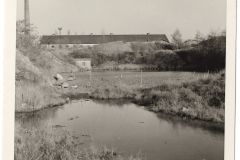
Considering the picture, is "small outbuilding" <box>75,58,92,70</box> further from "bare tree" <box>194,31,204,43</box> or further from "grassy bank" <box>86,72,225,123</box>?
"bare tree" <box>194,31,204,43</box>

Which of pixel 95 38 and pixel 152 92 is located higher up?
pixel 95 38

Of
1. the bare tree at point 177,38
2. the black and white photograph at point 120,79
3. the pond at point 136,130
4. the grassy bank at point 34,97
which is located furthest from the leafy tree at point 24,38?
the bare tree at point 177,38

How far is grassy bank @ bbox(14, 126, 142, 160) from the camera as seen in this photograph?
140 cm

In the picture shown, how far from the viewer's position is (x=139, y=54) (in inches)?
56.0

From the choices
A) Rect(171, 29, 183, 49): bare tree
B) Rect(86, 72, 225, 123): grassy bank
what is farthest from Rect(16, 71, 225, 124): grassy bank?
Rect(171, 29, 183, 49): bare tree

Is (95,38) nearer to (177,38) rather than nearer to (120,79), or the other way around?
(120,79)

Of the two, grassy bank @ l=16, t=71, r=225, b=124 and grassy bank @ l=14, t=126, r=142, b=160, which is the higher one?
grassy bank @ l=16, t=71, r=225, b=124

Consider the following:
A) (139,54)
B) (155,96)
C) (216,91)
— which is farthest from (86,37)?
(216,91)

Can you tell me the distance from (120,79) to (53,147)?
33 centimetres

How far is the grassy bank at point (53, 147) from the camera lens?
1.40m

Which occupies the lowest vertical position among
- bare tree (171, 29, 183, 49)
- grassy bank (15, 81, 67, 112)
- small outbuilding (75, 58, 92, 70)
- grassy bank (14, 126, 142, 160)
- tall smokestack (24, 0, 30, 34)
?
grassy bank (14, 126, 142, 160)

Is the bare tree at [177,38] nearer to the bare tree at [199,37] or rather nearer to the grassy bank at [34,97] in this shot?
the bare tree at [199,37]

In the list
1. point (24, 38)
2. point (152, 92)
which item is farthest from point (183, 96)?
point (24, 38)

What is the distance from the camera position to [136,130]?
4.60ft
